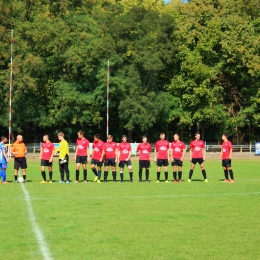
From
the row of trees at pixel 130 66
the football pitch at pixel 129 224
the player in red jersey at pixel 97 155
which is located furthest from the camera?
the row of trees at pixel 130 66

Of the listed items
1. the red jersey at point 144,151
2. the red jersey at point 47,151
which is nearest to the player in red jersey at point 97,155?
the red jersey at point 144,151

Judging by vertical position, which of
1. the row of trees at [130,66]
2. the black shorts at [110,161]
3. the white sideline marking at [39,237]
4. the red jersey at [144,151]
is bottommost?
the white sideline marking at [39,237]

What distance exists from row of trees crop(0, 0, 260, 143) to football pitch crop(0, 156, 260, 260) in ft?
137

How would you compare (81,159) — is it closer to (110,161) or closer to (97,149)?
(97,149)

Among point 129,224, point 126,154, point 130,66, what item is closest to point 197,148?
point 126,154

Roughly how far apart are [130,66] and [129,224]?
5088cm

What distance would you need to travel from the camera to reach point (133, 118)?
201 feet

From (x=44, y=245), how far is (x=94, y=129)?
55.5 metres

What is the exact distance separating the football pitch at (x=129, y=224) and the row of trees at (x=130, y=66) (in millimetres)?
41744

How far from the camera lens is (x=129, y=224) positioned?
Answer: 12.2 metres

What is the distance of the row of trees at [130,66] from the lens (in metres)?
61.1

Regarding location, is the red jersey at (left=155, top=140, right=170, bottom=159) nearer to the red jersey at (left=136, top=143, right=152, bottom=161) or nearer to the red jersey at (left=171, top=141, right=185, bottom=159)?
the red jersey at (left=171, top=141, right=185, bottom=159)

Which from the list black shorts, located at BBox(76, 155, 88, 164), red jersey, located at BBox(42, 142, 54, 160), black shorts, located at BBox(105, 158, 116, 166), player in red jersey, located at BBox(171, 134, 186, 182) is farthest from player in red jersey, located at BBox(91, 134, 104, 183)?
player in red jersey, located at BBox(171, 134, 186, 182)

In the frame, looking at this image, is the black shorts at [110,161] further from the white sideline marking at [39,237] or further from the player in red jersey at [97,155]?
the white sideline marking at [39,237]
